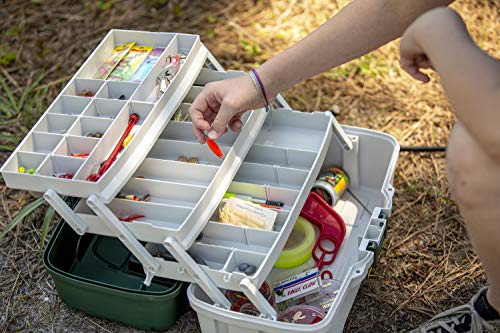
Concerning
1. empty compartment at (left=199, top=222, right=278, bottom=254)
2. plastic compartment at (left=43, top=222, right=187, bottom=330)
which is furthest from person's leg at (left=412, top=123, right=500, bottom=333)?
plastic compartment at (left=43, top=222, right=187, bottom=330)

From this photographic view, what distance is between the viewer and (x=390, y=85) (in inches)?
89.7

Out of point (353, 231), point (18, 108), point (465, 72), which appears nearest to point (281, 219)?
point (353, 231)

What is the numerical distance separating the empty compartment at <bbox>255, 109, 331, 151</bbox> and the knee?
57cm

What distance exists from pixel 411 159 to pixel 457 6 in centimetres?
84

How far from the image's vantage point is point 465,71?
1.06 m

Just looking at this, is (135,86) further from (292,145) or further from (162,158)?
(292,145)

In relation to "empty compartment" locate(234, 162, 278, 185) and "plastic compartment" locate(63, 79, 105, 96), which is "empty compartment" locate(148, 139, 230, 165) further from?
"plastic compartment" locate(63, 79, 105, 96)

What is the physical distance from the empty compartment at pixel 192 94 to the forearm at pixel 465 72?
29.2 inches

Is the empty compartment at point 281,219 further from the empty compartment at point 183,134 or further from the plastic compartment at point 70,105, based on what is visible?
the plastic compartment at point 70,105

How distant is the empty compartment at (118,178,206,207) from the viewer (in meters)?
A: 1.50

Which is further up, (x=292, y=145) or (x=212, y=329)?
(x=292, y=145)

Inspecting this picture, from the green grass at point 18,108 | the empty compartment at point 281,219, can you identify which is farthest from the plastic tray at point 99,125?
the green grass at point 18,108

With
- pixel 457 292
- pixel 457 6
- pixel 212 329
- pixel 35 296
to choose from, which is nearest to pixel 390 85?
pixel 457 6

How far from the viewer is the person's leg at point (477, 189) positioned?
1097 millimetres
